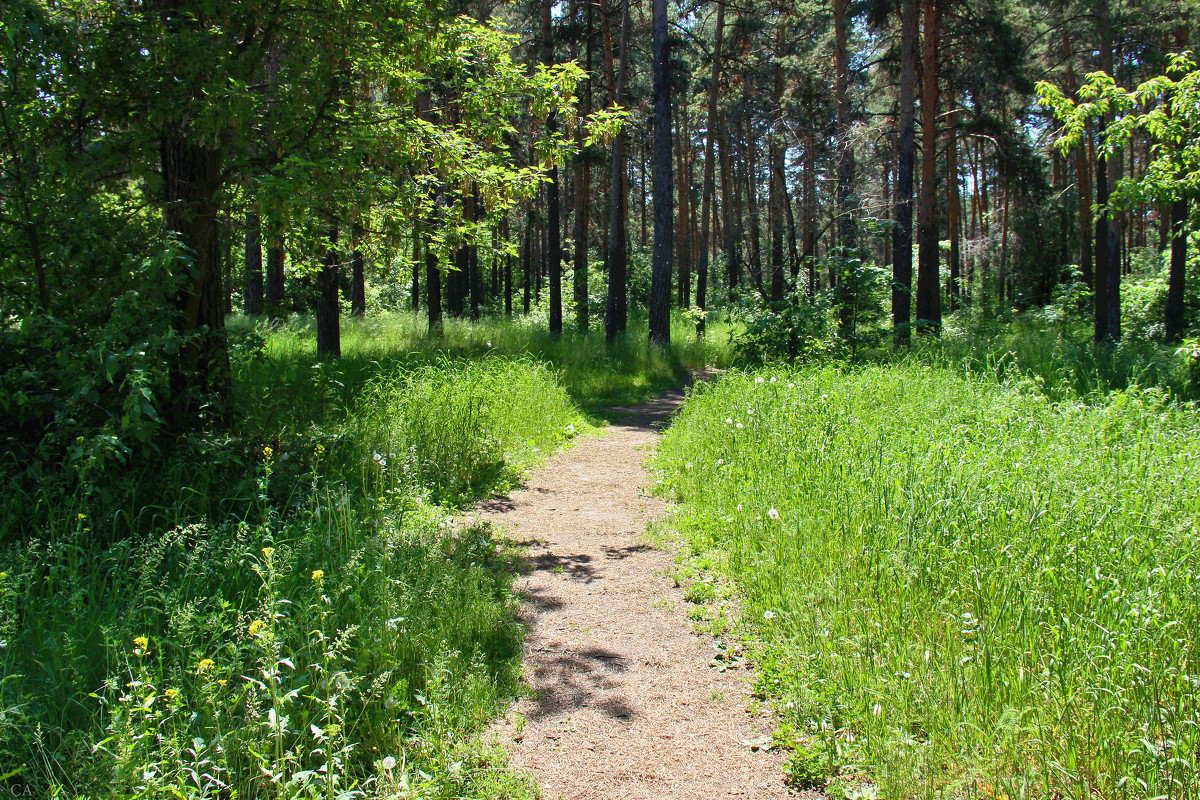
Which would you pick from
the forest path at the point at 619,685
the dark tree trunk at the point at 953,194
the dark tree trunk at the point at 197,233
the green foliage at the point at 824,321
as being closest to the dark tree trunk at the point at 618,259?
the green foliage at the point at 824,321

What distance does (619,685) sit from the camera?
367 centimetres

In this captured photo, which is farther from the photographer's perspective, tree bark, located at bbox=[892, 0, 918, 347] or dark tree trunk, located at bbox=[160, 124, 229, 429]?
tree bark, located at bbox=[892, 0, 918, 347]

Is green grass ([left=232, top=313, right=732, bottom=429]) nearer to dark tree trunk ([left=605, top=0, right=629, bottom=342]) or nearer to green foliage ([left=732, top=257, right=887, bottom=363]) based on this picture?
dark tree trunk ([left=605, top=0, right=629, bottom=342])

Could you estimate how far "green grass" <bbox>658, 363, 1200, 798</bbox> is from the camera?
257 cm

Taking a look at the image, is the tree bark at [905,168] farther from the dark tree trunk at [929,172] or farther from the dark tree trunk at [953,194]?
the dark tree trunk at [953,194]

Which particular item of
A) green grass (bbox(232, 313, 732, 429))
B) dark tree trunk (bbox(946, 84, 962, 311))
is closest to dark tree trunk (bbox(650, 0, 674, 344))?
green grass (bbox(232, 313, 732, 429))

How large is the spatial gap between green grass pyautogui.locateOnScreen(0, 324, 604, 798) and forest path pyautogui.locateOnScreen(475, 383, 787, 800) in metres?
0.23

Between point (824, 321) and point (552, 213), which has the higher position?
point (552, 213)

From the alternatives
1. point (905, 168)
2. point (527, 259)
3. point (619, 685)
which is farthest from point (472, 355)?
point (527, 259)

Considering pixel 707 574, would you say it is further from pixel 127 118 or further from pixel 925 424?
pixel 127 118

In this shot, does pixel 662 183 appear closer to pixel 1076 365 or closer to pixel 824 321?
pixel 824 321

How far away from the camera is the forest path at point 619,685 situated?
296cm

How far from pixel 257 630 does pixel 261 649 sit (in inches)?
11.1

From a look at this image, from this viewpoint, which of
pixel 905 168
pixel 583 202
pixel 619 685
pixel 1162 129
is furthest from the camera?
pixel 583 202
